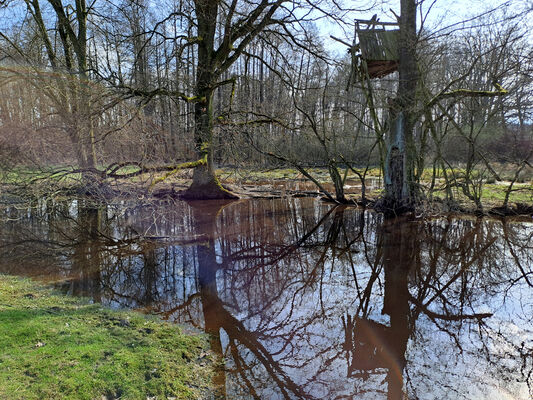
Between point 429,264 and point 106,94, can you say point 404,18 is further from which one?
point 106,94

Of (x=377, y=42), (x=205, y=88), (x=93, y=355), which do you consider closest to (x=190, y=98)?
(x=205, y=88)

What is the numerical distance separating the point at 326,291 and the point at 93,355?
12.0 feet

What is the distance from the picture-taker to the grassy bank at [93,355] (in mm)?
3100

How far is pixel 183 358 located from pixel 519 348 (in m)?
3.97

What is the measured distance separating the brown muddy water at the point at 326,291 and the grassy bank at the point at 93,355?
360 millimetres

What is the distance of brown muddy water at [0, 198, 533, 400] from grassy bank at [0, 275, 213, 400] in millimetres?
360

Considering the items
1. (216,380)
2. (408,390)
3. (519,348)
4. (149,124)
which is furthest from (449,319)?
(149,124)

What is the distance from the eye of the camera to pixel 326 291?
5973mm

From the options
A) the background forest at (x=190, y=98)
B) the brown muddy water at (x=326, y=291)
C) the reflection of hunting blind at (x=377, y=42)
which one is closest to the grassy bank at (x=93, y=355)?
the brown muddy water at (x=326, y=291)

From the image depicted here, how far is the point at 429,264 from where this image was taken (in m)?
7.37

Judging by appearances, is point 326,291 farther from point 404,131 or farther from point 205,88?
point 205,88

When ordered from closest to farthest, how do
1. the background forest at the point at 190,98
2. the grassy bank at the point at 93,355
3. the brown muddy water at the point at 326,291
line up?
the grassy bank at the point at 93,355 < the brown muddy water at the point at 326,291 < the background forest at the point at 190,98

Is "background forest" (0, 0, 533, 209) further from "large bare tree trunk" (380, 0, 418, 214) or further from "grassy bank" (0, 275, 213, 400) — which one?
"grassy bank" (0, 275, 213, 400)

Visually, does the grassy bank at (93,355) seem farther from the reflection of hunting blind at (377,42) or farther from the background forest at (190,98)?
the reflection of hunting blind at (377,42)
